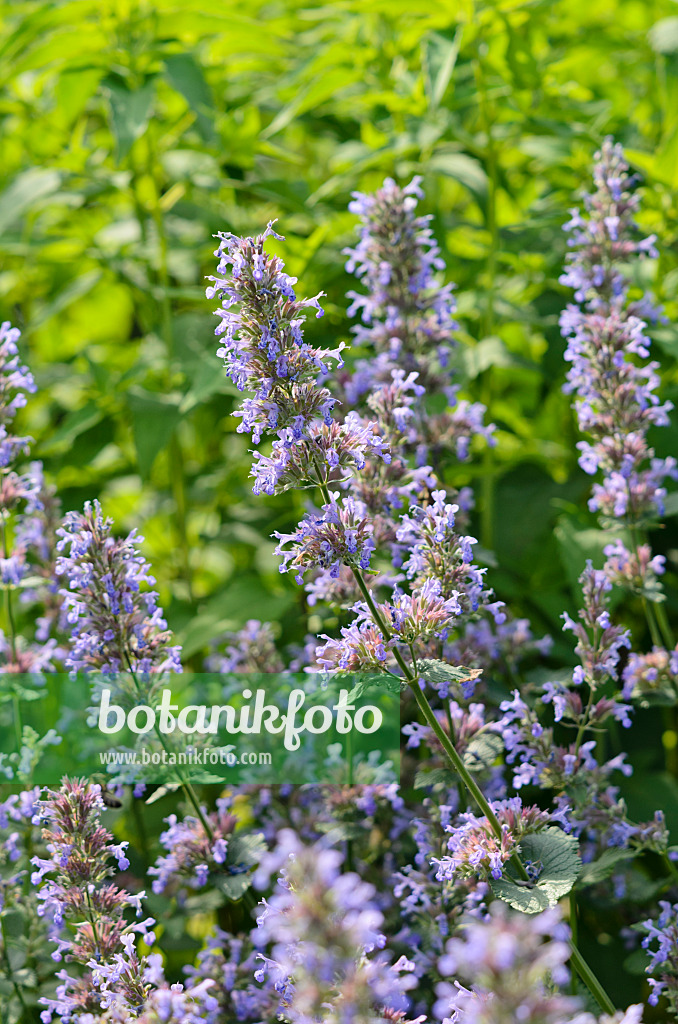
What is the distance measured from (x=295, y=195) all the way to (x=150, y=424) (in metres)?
0.73

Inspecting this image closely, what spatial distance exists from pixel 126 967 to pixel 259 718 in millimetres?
682

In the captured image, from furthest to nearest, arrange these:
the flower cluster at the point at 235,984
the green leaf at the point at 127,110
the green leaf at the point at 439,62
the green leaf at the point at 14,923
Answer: the green leaf at the point at 127,110
the green leaf at the point at 439,62
the green leaf at the point at 14,923
the flower cluster at the point at 235,984

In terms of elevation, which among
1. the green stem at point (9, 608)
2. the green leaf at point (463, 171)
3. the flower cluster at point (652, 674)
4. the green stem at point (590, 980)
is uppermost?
the green leaf at point (463, 171)

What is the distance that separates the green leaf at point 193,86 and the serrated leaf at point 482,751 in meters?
1.53

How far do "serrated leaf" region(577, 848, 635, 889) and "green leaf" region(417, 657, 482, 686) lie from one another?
413 mm

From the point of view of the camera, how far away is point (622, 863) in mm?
1854

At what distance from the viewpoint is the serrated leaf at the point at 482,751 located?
1577 mm

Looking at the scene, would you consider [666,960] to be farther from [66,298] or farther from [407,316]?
[66,298]

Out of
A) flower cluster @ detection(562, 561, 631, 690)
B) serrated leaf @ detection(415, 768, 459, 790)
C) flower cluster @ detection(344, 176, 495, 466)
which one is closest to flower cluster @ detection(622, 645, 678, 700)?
flower cluster @ detection(562, 561, 631, 690)

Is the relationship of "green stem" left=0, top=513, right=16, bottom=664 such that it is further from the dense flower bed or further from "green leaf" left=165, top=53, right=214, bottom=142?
"green leaf" left=165, top=53, right=214, bottom=142

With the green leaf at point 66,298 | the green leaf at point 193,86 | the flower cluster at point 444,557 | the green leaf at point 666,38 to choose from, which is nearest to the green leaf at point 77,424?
the green leaf at point 66,298

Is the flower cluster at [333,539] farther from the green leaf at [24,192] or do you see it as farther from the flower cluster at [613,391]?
the green leaf at [24,192]

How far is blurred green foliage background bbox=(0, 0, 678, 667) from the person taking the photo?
237 cm

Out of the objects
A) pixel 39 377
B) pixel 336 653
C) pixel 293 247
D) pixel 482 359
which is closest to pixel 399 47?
pixel 293 247
